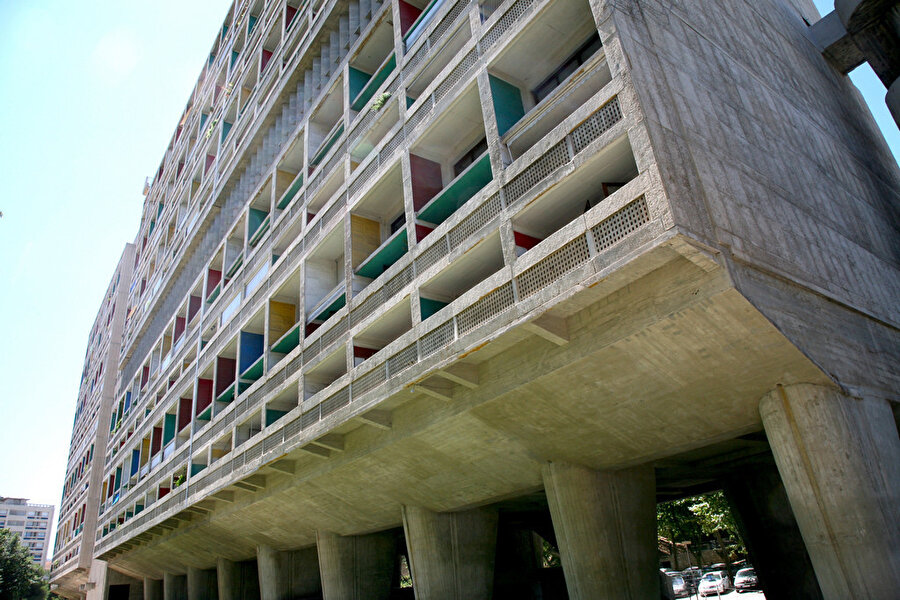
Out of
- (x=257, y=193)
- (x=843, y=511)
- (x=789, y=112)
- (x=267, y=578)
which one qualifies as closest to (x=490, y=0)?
(x=789, y=112)

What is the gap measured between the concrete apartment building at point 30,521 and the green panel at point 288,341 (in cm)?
17578

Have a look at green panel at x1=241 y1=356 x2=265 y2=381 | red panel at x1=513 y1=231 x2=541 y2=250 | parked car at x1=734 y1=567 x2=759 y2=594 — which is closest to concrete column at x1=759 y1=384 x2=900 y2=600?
red panel at x1=513 y1=231 x2=541 y2=250

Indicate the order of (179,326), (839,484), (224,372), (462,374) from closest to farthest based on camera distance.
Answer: (839,484) < (462,374) < (224,372) < (179,326)

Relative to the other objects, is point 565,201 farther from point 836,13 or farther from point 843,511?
point 836,13

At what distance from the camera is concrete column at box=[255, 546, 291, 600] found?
25312 millimetres

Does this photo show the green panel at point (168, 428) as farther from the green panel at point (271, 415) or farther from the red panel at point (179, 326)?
the green panel at point (271, 415)

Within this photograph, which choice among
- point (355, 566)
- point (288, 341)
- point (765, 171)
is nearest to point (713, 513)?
point (355, 566)

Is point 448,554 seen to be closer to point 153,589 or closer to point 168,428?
point 168,428

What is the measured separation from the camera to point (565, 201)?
11844 mm

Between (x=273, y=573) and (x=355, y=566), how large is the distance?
5.27m

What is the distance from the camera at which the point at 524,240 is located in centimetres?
1220

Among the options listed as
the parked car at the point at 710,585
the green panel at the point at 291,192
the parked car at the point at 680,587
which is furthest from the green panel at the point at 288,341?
the parked car at the point at 680,587

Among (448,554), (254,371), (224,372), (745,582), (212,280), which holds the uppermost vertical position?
(212,280)

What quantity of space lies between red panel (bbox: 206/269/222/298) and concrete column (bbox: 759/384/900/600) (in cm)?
2702
